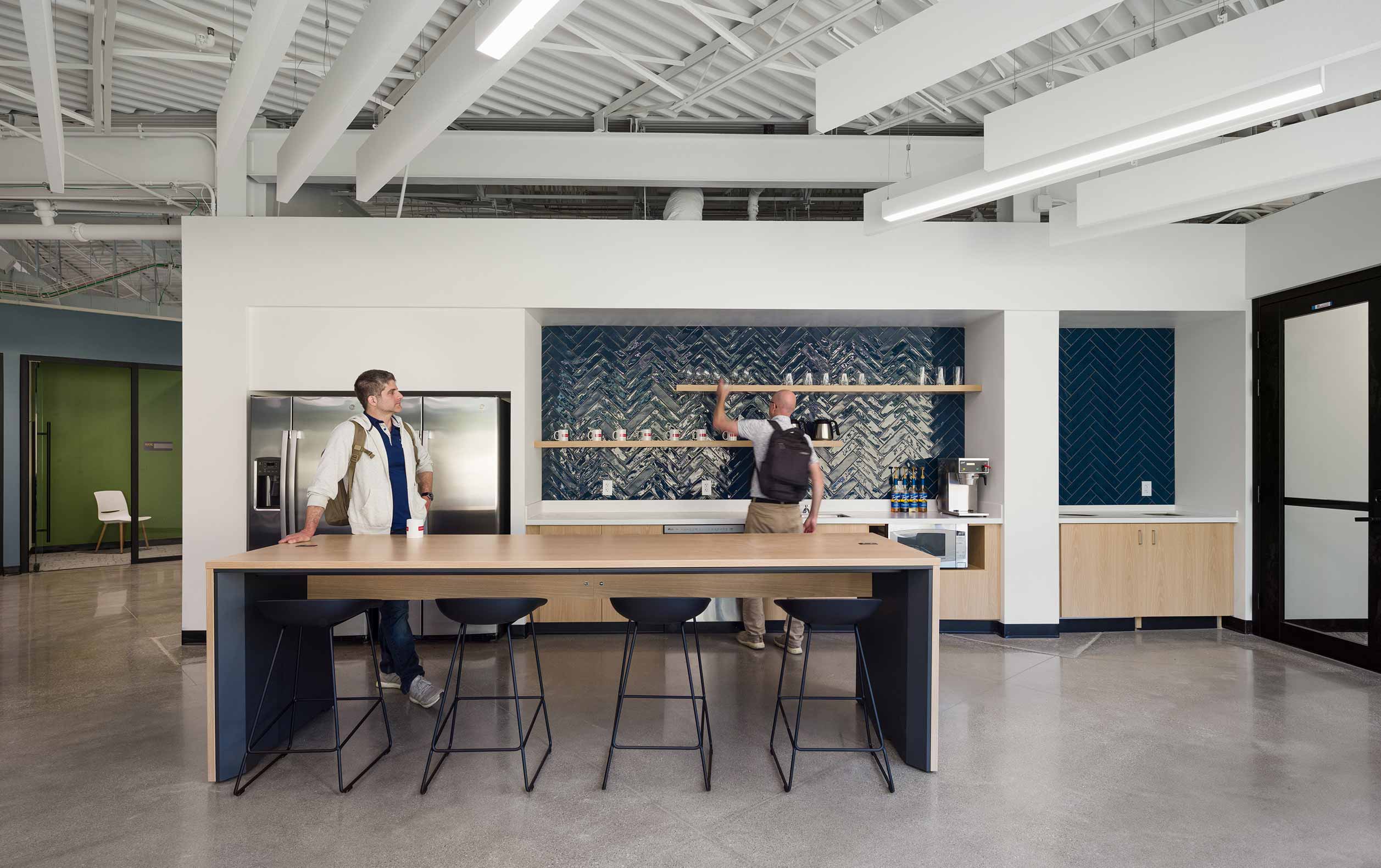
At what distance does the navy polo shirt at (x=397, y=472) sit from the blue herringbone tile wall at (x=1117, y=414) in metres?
5.23

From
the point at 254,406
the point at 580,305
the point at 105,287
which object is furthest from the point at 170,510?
the point at 580,305

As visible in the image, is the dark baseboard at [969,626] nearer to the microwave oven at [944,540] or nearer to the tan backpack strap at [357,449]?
the microwave oven at [944,540]

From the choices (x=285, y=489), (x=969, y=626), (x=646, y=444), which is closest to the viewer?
(x=285, y=489)

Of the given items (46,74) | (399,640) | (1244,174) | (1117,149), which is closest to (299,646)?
(399,640)

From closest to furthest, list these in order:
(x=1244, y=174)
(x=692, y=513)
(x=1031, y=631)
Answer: (x=1244, y=174) < (x=1031, y=631) < (x=692, y=513)

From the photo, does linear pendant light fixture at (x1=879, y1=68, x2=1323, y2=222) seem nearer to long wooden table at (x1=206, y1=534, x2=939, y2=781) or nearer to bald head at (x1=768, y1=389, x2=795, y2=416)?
bald head at (x1=768, y1=389, x2=795, y2=416)

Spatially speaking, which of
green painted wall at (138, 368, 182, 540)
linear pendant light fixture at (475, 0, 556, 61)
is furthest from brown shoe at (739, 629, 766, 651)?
green painted wall at (138, 368, 182, 540)

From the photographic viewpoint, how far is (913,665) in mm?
3250

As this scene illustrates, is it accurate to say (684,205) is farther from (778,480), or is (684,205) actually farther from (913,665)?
(913,665)

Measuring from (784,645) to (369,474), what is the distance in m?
2.86

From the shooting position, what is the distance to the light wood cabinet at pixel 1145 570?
5605mm

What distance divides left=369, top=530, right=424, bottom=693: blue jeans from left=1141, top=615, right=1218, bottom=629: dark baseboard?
5172 millimetres

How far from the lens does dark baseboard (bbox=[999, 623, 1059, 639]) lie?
5527 millimetres

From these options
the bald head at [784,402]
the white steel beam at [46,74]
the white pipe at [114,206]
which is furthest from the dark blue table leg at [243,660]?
the white pipe at [114,206]
